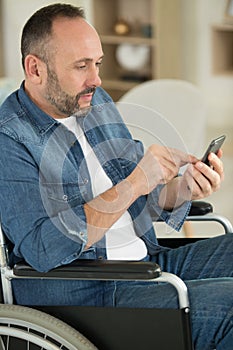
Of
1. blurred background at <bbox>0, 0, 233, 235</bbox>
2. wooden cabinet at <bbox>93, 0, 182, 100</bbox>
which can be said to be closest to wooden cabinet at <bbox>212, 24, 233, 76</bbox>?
blurred background at <bbox>0, 0, 233, 235</bbox>

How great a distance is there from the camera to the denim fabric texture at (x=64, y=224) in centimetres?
183

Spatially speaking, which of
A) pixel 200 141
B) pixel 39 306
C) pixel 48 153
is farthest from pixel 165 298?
pixel 200 141

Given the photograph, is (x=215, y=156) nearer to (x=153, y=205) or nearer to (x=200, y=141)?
(x=153, y=205)

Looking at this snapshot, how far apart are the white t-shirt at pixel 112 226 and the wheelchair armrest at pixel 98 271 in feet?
0.68

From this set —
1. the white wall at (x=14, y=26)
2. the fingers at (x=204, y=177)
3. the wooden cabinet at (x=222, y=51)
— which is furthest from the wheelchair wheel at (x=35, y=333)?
the white wall at (x=14, y=26)

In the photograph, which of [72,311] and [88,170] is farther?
[88,170]

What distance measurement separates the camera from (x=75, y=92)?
200 cm

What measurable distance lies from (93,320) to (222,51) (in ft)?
11.0

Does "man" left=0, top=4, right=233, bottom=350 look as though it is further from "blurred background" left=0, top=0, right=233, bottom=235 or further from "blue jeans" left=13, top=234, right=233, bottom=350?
"blurred background" left=0, top=0, right=233, bottom=235

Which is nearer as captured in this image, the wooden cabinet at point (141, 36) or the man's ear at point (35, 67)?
the man's ear at point (35, 67)

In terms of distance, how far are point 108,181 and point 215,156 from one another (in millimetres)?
255

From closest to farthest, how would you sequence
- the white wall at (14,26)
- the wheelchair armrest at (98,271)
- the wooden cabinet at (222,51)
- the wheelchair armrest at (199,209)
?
the wheelchair armrest at (98,271) → the wheelchair armrest at (199,209) → the wooden cabinet at (222,51) → the white wall at (14,26)

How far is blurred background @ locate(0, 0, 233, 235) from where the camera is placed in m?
4.95

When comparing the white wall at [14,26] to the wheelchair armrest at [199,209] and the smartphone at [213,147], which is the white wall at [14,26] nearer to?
the wheelchair armrest at [199,209]
